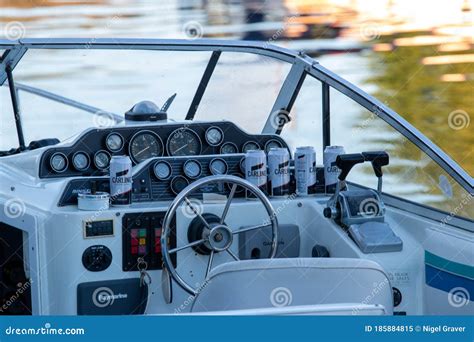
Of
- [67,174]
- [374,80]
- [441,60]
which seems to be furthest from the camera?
[441,60]

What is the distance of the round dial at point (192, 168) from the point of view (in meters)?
5.67

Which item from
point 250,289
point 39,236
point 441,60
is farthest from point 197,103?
point 441,60

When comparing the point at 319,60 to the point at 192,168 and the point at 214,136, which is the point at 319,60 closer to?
the point at 214,136

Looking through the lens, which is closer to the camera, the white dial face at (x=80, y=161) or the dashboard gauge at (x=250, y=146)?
the white dial face at (x=80, y=161)

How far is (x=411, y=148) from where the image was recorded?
5684 mm

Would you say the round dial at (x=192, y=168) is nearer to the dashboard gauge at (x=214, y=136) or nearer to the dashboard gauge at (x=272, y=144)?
the dashboard gauge at (x=214, y=136)

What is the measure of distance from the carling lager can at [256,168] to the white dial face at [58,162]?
837mm

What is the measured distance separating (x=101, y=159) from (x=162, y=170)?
12.9 inches

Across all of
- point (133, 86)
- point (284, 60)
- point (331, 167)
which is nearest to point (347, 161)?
point (331, 167)

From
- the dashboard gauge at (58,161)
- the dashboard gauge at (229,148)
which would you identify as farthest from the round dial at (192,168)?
the dashboard gauge at (58,161)

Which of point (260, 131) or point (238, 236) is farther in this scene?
point (260, 131)

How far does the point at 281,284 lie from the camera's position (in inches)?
168
